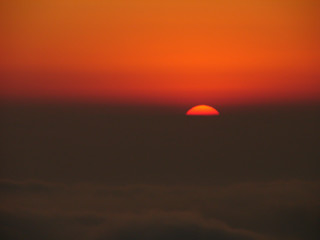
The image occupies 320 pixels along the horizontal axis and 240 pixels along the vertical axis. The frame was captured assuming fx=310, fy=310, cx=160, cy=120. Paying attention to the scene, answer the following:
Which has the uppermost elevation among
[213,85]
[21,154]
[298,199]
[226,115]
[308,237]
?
[213,85]

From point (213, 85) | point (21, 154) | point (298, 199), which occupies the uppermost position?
point (213, 85)

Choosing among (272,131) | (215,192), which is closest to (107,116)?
(215,192)

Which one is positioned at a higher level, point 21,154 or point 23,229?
point 21,154

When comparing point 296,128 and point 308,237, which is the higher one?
point 296,128

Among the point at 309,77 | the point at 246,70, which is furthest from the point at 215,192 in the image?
the point at 309,77

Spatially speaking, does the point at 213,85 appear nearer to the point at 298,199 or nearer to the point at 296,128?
the point at 296,128

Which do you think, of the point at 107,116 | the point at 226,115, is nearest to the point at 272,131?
the point at 226,115

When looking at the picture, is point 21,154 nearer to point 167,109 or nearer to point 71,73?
point 71,73

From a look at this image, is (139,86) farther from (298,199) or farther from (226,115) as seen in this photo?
(298,199)
